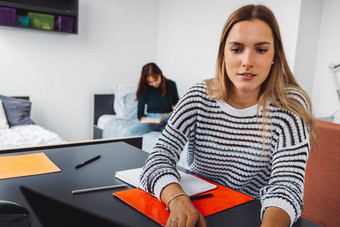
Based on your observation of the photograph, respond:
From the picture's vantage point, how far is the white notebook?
0.90 m

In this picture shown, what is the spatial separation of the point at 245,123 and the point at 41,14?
2903mm

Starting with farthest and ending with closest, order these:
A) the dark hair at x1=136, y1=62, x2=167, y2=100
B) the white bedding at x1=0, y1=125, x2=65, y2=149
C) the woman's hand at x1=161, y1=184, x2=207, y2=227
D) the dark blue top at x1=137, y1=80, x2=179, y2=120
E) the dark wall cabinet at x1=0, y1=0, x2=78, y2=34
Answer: the dark blue top at x1=137, y1=80, x2=179, y2=120 < the dark hair at x1=136, y1=62, x2=167, y2=100 < the dark wall cabinet at x1=0, y1=0, x2=78, y2=34 < the white bedding at x1=0, y1=125, x2=65, y2=149 < the woman's hand at x1=161, y1=184, x2=207, y2=227

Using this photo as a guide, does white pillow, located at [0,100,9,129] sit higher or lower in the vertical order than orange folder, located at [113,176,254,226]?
lower

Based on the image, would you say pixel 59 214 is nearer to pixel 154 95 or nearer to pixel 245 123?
pixel 245 123

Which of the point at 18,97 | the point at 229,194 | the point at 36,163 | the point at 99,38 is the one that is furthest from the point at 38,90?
the point at 229,194

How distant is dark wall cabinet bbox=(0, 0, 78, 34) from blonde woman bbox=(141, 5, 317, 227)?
263cm

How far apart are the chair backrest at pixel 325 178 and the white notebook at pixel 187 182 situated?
0.97 meters

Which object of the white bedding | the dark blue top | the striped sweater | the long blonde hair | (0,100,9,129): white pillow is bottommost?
the white bedding

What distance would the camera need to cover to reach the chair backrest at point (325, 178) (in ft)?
5.32

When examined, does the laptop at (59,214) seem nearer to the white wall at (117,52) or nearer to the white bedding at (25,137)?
the white bedding at (25,137)

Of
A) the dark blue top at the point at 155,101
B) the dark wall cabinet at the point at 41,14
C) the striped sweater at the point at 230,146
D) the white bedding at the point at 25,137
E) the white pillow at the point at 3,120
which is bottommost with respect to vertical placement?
the white bedding at the point at 25,137

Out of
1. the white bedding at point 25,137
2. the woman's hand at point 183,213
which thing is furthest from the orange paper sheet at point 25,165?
the white bedding at point 25,137

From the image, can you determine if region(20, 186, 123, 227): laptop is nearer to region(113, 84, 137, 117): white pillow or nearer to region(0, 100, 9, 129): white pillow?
region(0, 100, 9, 129): white pillow

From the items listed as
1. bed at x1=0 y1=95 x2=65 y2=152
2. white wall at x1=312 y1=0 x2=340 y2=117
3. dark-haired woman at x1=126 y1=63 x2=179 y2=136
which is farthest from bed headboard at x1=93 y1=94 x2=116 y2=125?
white wall at x1=312 y1=0 x2=340 y2=117
